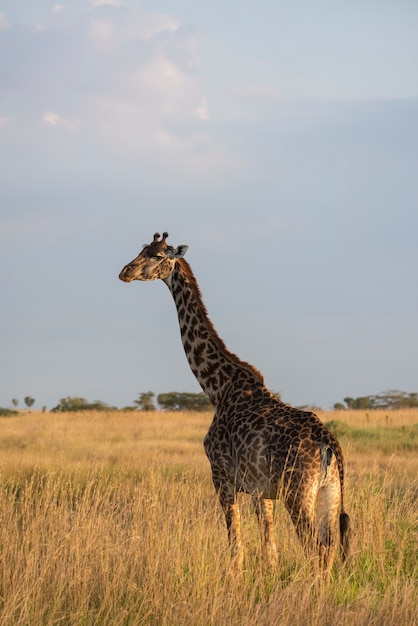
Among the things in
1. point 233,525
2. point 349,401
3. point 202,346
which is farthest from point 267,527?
point 349,401

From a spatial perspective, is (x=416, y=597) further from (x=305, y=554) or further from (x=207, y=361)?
(x=207, y=361)

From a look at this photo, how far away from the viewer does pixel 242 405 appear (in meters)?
8.00

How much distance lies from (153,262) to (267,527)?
2.88m

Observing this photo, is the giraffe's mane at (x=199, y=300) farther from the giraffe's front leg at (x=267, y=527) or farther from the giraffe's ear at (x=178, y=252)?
the giraffe's front leg at (x=267, y=527)

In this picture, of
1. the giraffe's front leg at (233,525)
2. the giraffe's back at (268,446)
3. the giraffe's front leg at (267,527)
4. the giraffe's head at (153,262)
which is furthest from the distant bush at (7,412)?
the giraffe's front leg at (267,527)

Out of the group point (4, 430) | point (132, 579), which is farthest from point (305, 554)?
point (4, 430)

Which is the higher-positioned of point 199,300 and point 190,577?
point 199,300

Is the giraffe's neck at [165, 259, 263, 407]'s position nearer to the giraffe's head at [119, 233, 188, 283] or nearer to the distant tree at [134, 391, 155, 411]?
the giraffe's head at [119, 233, 188, 283]

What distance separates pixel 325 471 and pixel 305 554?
0.68 meters

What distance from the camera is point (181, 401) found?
5000cm

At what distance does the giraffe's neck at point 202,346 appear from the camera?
8469 mm

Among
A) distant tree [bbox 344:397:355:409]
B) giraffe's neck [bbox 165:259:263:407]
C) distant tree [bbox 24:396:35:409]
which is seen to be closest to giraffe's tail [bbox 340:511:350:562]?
giraffe's neck [bbox 165:259:263:407]

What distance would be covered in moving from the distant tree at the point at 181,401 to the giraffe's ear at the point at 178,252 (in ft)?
129

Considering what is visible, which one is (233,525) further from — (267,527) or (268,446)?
(268,446)
